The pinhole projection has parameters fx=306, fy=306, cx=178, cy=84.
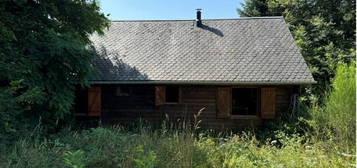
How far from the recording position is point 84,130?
21.1 feet

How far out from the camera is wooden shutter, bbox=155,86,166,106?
975 cm

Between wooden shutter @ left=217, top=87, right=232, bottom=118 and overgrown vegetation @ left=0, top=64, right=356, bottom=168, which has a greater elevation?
wooden shutter @ left=217, top=87, right=232, bottom=118

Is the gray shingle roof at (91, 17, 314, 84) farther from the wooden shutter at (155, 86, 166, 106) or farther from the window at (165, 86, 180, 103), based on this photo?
the window at (165, 86, 180, 103)

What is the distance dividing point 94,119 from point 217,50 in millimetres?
4887

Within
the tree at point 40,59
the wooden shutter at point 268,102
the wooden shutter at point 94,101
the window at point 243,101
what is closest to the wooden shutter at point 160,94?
the wooden shutter at point 94,101

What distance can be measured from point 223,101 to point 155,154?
17.9 feet

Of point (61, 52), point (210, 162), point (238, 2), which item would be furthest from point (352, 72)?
point (238, 2)

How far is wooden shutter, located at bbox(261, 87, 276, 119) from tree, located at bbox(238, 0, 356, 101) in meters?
6.75

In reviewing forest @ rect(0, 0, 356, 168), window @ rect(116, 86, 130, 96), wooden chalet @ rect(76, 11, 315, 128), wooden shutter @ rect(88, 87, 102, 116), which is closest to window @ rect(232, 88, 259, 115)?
wooden chalet @ rect(76, 11, 315, 128)

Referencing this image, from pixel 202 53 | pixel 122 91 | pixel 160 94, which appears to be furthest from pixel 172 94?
pixel 202 53

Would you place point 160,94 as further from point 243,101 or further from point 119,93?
point 243,101

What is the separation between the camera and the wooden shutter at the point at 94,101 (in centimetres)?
992

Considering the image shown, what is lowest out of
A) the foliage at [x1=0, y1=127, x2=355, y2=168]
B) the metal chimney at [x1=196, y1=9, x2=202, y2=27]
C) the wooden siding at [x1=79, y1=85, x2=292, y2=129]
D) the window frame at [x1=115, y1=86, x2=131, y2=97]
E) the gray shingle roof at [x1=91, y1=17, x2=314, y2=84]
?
the foliage at [x1=0, y1=127, x2=355, y2=168]

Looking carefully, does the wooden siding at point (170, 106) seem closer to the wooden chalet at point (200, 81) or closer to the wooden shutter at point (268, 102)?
the wooden chalet at point (200, 81)
